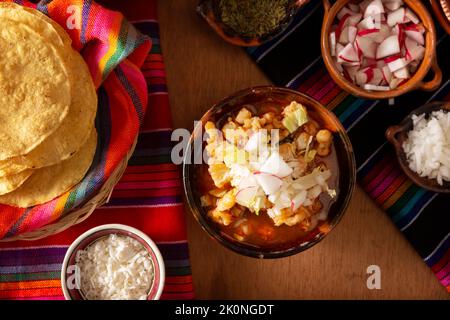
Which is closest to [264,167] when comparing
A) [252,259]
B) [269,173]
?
[269,173]

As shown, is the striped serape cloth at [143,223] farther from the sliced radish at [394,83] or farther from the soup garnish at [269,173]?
the sliced radish at [394,83]

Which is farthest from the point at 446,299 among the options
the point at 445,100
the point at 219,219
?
the point at 219,219

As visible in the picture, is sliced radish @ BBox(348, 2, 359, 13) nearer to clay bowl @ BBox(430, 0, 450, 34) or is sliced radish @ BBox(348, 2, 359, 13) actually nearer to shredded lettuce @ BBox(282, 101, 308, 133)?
clay bowl @ BBox(430, 0, 450, 34)

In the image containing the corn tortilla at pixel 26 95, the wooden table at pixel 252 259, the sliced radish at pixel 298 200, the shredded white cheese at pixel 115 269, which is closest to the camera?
the corn tortilla at pixel 26 95

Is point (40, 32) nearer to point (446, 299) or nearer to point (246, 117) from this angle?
point (246, 117)

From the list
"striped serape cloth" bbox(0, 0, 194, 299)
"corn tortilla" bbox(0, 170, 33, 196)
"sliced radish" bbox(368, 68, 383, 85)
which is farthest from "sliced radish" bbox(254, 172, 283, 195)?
"corn tortilla" bbox(0, 170, 33, 196)

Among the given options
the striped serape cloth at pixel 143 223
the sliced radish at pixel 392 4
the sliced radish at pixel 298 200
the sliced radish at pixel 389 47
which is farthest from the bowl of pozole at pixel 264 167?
the sliced radish at pixel 392 4
